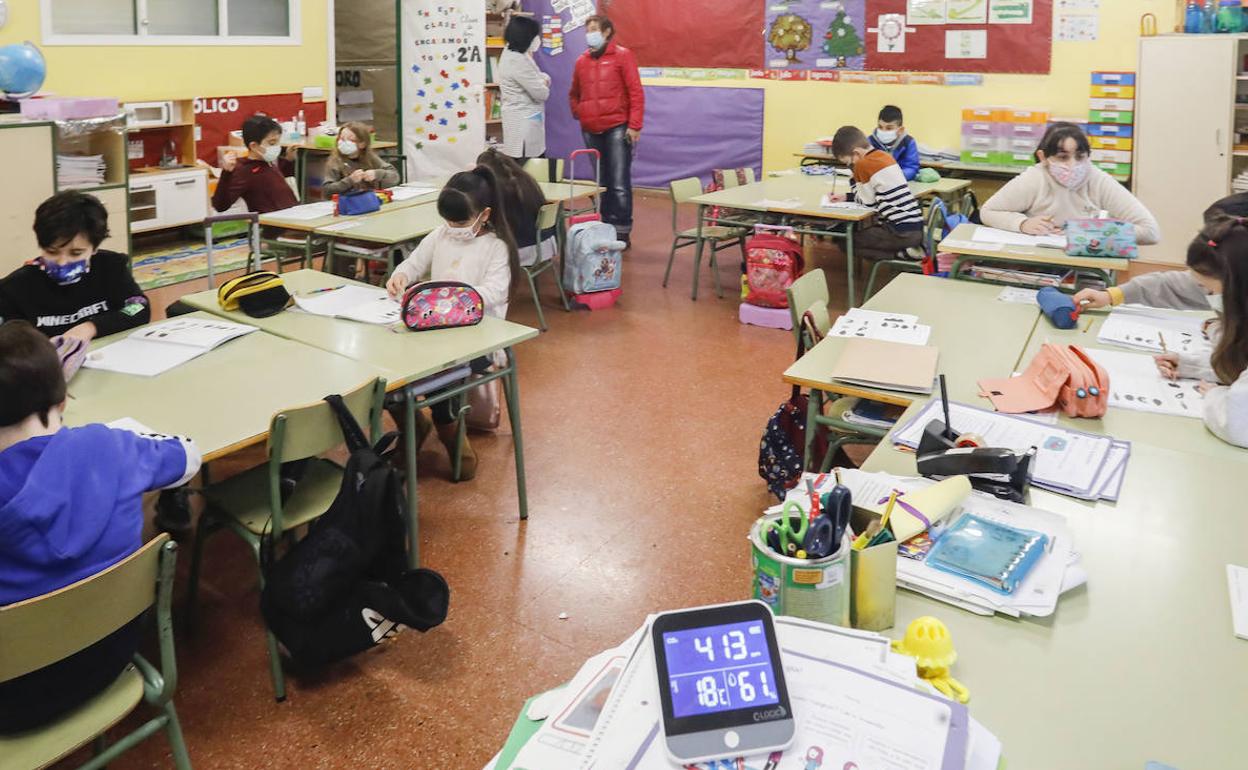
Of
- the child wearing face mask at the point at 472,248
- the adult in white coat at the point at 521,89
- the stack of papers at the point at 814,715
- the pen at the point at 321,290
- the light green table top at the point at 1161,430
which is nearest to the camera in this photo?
the stack of papers at the point at 814,715

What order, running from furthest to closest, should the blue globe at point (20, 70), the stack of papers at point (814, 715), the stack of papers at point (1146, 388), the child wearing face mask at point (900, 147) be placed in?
the child wearing face mask at point (900, 147) → the blue globe at point (20, 70) → the stack of papers at point (1146, 388) → the stack of papers at point (814, 715)

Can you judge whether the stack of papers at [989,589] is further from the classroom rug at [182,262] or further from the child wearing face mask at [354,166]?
the classroom rug at [182,262]

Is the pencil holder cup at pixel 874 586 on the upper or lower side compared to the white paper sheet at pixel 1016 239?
lower

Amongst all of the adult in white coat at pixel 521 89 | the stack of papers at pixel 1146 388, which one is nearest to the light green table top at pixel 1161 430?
the stack of papers at pixel 1146 388

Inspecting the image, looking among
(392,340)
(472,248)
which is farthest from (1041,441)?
(472,248)

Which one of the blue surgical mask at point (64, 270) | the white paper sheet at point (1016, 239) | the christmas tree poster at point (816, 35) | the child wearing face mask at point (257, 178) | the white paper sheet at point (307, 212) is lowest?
the blue surgical mask at point (64, 270)

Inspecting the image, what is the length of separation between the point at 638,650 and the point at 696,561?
1889 millimetres

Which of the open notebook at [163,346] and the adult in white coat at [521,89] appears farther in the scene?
the adult in white coat at [521,89]

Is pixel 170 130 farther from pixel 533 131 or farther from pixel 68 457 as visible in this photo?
pixel 68 457

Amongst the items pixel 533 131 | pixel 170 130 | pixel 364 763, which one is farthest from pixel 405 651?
pixel 533 131

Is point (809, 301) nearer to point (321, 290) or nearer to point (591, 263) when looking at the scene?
point (321, 290)

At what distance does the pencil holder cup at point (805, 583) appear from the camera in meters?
1.38

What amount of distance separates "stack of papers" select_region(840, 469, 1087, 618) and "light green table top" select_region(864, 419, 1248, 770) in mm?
23

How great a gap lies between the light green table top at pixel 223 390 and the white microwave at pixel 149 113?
4.23 metres
